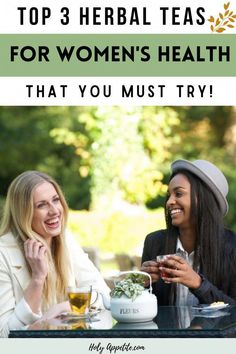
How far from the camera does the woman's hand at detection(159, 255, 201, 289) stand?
3.93 metres

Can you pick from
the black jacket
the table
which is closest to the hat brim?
the black jacket

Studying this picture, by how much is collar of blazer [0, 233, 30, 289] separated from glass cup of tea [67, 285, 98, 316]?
30cm

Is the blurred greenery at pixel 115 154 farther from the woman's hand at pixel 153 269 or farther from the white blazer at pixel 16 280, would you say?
the woman's hand at pixel 153 269

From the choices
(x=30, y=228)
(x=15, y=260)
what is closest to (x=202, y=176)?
(x=30, y=228)

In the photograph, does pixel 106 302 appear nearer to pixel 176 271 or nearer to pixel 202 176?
pixel 176 271

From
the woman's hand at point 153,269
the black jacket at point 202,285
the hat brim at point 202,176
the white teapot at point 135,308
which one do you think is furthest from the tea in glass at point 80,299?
the hat brim at point 202,176

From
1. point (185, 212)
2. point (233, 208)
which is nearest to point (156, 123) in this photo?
point (233, 208)

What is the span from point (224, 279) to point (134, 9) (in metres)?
1.52

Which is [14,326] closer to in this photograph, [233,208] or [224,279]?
[224,279]

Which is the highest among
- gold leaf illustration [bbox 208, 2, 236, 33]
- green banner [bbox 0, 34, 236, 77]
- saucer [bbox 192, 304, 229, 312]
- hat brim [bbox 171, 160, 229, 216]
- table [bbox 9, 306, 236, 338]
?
gold leaf illustration [bbox 208, 2, 236, 33]

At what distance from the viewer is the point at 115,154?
511 inches

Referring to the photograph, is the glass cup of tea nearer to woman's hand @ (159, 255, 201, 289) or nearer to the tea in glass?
the tea in glass

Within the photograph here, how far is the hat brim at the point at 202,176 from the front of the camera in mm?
4359

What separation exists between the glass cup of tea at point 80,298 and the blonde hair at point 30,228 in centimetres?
27
